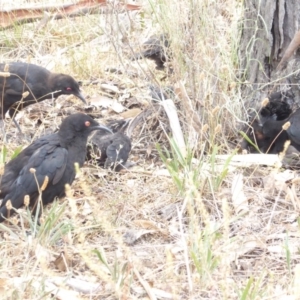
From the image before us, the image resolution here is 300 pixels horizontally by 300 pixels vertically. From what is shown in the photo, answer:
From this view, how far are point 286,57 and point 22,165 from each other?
7.69ft

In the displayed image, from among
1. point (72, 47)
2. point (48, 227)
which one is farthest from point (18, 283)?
point (72, 47)

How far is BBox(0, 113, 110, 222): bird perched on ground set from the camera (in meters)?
5.21

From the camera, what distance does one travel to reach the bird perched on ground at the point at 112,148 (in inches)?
244

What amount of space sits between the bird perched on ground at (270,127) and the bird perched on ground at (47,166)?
150 centimetres

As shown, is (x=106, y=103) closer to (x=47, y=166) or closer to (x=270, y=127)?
(x=270, y=127)

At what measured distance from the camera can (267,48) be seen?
20.6 ft

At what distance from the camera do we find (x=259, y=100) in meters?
6.49

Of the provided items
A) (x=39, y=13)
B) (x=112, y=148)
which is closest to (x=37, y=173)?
(x=112, y=148)

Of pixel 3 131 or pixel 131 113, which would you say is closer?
pixel 3 131

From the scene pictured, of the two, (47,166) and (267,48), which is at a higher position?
(267,48)

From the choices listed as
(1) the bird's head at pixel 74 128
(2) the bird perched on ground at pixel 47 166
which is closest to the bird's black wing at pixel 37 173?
(2) the bird perched on ground at pixel 47 166

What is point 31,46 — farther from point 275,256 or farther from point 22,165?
point 275,256

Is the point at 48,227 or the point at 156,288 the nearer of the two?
the point at 156,288

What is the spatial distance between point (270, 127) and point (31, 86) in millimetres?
2450
